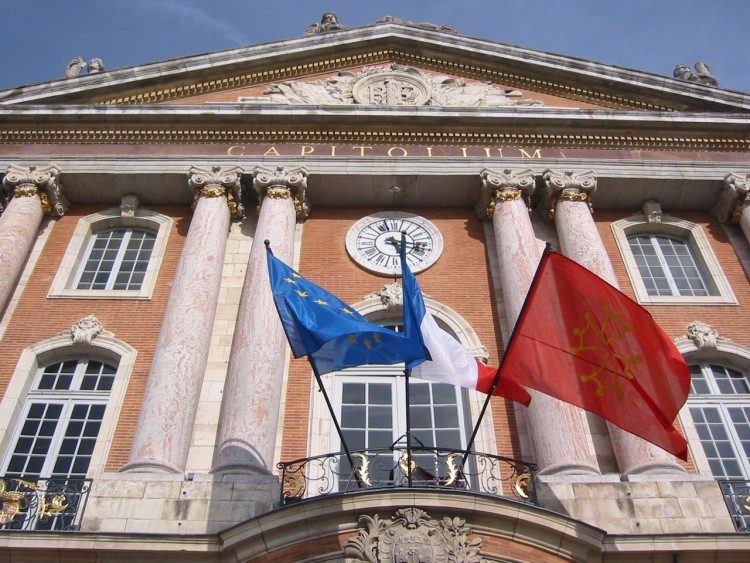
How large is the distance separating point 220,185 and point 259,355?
16.2 feet

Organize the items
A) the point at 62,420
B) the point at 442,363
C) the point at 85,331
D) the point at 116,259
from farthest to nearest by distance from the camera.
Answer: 1. the point at 116,259
2. the point at 85,331
3. the point at 62,420
4. the point at 442,363

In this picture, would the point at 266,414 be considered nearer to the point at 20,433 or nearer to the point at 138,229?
the point at 20,433

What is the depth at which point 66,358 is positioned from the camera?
49.0 feet

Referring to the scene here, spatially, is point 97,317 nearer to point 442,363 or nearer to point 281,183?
point 281,183

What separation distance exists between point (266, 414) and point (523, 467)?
4017 millimetres

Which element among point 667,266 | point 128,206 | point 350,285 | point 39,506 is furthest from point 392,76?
point 39,506

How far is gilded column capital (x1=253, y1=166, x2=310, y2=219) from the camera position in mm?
16938

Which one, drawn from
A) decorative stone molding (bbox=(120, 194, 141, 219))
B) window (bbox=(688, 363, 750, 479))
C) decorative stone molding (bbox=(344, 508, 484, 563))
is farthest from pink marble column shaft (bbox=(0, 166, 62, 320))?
window (bbox=(688, 363, 750, 479))

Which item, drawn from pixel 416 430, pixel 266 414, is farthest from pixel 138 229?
pixel 416 430

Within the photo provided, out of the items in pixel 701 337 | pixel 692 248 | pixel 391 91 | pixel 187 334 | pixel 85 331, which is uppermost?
pixel 391 91

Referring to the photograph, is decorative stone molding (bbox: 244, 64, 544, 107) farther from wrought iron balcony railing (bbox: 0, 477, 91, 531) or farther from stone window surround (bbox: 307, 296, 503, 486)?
wrought iron balcony railing (bbox: 0, 477, 91, 531)

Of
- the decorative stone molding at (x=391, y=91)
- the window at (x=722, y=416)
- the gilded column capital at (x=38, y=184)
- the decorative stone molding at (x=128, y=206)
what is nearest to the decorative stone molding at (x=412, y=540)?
the window at (x=722, y=416)

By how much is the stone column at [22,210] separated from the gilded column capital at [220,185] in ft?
9.65

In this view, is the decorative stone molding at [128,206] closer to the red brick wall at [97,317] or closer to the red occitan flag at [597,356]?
the red brick wall at [97,317]
